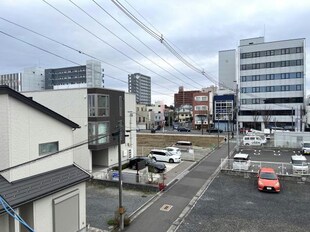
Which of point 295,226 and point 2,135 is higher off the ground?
point 2,135

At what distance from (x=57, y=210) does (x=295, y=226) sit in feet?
36.6

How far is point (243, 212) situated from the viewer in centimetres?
1413

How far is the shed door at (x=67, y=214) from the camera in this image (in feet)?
33.8

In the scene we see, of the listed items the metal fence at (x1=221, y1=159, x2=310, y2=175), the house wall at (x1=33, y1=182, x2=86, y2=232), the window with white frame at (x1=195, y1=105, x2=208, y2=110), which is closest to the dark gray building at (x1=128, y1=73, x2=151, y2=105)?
the metal fence at (x1=221, y1=159, x2=310, y2=175)

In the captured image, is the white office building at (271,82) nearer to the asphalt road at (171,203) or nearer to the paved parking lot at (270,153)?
the paved parking lot at (270,153)

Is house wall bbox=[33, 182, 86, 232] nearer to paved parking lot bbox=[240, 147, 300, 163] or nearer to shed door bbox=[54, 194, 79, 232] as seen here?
shed door bbox=[54, 194, 79, 232]

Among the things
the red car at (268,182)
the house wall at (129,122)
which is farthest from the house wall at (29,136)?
the house wall at (129,122)

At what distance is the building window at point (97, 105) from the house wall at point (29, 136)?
11.8 meters

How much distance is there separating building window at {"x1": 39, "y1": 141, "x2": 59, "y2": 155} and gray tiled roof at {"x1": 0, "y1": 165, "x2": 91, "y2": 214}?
0.90m

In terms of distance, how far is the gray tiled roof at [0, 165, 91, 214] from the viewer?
851cm

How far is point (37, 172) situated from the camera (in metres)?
10.3

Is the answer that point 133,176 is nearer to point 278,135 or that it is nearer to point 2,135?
point 2,135

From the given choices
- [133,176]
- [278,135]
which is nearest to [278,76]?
[278,135]

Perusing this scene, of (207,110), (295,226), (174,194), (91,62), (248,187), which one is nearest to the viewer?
(295,226)
